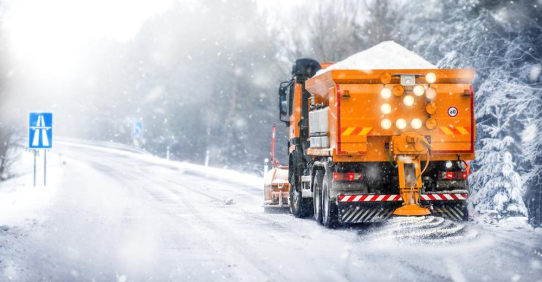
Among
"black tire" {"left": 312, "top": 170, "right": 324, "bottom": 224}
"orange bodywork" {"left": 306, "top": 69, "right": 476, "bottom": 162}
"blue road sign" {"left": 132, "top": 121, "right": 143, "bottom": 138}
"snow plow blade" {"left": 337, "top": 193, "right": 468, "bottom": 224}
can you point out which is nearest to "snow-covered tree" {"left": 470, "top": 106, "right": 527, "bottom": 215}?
"black tire" {"left": 312, "top": 170, "right": 324, "bottom": 224}

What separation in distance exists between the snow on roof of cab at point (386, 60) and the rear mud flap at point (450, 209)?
85.6 inches

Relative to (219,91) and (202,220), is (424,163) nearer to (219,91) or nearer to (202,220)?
(202,220)

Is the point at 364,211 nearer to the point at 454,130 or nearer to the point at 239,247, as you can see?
the point at 454,130

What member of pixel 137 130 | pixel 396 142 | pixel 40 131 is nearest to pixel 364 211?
pixel 396 142

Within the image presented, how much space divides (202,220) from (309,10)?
30.5 metres

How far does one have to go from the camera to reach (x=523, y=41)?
23547 millimetres

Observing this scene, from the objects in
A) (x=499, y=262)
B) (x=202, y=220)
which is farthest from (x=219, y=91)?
(x=499, y=262)

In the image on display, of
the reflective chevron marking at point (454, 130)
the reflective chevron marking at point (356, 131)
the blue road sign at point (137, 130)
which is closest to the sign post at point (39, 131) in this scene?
the reflective chevron marking at point (356, 131)

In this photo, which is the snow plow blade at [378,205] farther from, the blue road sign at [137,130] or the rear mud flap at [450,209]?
the blue road sign at [137,130]

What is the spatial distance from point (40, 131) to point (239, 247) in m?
13.0

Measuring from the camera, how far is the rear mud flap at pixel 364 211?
438 inches

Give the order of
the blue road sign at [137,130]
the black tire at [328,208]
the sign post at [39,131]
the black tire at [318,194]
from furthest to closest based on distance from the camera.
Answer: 1. the blue road sign at [137,130]
2. the sign post at [39,131]
3. the black tire at [318,194]
4. the black tire at [328,208]

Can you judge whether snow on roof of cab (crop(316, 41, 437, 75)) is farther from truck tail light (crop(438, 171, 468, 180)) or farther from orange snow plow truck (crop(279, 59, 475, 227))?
truck tail light (crop(438, 171, 468, 180))

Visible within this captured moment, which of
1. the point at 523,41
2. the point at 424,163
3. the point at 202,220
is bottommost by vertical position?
the point at 202,220
